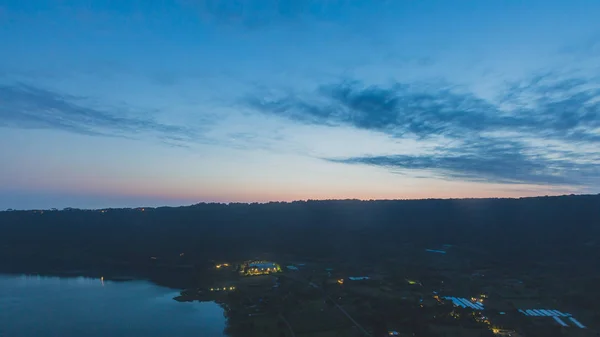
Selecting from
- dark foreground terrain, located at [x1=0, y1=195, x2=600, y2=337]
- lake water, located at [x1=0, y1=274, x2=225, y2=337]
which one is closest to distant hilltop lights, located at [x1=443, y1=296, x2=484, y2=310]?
dark foreground terrain, located at [x1=0, y1=195, x2=600, y2=337]

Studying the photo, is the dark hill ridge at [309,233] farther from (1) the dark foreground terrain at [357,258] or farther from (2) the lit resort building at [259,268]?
(2) the lit resort building at [259,268]

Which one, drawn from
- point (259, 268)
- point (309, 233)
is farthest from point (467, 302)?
point (309, 233)

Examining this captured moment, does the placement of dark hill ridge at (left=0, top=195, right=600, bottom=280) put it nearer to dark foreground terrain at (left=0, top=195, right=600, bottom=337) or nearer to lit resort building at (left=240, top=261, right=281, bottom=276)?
dark foreground terrain at (left=0, top=195, right=600, bottom=337)

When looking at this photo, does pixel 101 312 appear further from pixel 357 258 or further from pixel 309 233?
pixel 309 233

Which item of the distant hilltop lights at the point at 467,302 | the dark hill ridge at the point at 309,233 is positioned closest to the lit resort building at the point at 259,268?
the dark hill ridge at the point at 309,233

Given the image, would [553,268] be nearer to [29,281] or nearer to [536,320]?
[536,320]

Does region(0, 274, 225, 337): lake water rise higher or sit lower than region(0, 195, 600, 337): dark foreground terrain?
lower
